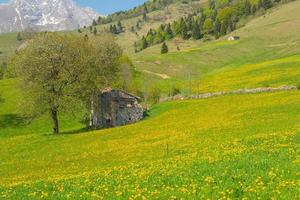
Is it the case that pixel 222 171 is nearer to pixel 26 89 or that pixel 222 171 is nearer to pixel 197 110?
pixel 197 110

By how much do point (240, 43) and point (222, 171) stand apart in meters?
176

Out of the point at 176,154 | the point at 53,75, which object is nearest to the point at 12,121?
the point at 53,75

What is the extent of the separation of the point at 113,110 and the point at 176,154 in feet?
141

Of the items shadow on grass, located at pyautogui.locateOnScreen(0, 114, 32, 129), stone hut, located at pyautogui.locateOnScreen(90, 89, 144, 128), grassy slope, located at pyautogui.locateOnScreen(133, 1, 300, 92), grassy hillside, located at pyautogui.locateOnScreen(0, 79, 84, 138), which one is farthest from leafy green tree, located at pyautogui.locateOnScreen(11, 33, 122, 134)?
grassy slope, located at pyautogui.locateOnScreen(133, 1, 300, 92)

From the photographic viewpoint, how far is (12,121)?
3196 inches

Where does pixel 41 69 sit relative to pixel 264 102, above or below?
above

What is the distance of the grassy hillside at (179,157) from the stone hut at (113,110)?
128 inches

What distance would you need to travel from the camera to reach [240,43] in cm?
Answer: 19062

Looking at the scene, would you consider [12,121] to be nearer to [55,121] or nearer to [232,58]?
[55,121]

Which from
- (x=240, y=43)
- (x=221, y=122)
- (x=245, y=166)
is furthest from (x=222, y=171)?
(x=240, y=43)

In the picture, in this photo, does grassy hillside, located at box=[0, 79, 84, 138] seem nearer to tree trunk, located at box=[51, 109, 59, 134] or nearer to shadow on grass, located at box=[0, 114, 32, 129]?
shadow on grass, located at box=[0, 114, 32, 129]

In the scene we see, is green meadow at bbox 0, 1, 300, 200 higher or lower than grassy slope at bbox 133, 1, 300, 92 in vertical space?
higher

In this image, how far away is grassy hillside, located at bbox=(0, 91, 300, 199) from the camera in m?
16.9

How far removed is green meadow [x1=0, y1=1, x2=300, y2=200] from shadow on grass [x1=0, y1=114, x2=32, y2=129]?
0.16m
